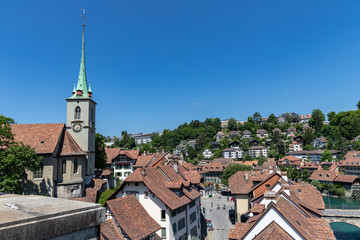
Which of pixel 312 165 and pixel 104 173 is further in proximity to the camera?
pixel 312 165

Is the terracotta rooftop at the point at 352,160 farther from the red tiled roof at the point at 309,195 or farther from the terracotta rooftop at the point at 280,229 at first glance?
the terracotta rooftop at the point at 280,229

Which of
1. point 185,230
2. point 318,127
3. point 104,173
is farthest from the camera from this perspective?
point 318,127

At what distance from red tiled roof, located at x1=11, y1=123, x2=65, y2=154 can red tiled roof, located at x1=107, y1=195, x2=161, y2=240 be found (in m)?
17.6

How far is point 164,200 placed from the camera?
2475 centimetres

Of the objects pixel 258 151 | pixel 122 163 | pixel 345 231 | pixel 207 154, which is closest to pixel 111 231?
pixel 345 231

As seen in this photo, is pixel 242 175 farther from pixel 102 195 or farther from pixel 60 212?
pixel 60 212

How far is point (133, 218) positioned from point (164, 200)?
3695mm

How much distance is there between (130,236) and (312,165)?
9959 cm

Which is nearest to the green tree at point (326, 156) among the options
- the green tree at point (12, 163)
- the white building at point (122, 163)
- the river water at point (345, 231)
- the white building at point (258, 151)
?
the white building at point (258, 151)

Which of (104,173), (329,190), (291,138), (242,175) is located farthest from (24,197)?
(291,138)

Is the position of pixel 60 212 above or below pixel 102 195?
above

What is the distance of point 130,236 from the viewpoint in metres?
19.7

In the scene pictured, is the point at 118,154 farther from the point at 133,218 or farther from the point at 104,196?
the point at 133,218

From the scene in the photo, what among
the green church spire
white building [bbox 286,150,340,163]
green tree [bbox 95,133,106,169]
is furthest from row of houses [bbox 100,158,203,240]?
white building [bbox 286,150,340,163]
